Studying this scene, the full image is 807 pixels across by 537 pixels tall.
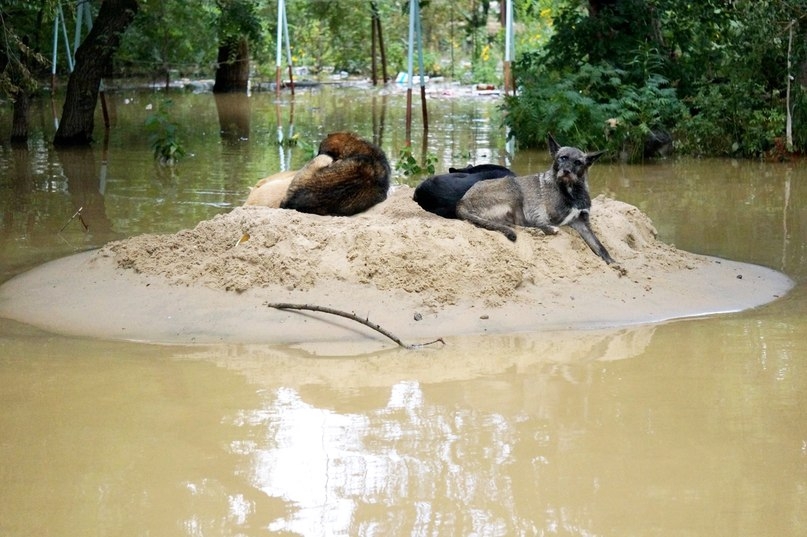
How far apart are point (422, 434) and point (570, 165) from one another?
402 cm

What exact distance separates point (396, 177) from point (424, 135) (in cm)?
669

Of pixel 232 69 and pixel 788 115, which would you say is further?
pixel 232 69

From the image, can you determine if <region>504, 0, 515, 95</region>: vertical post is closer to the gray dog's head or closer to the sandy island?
the gray dog's head

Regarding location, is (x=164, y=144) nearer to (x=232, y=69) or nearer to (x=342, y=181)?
(x=342, y=181)

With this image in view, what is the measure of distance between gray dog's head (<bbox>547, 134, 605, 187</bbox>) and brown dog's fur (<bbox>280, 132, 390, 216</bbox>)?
179 cm

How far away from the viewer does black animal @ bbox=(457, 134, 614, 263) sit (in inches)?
369

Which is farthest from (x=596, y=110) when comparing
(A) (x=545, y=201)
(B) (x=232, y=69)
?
(B) (x=232, y=69)

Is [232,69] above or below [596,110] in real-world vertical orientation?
above

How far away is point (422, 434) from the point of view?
6.07 meters

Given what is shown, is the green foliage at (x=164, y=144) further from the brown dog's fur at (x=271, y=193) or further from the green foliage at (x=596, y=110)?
the brown dog's fur at (x=271, y=193)

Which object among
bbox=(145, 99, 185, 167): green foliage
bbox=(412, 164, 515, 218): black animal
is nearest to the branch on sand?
bbox=(412, 164, 515, 218): black animal

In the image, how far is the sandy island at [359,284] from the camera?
8242mm

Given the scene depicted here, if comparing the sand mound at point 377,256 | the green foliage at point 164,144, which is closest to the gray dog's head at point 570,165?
the sand mound at point 377,256

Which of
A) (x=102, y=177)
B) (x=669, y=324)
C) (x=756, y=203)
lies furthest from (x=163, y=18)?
(x=669, y=324)
